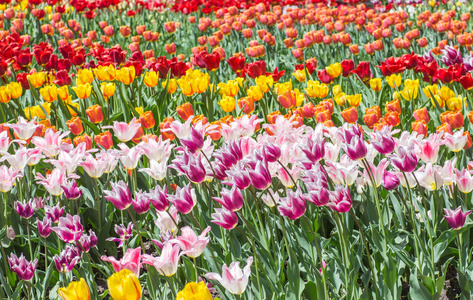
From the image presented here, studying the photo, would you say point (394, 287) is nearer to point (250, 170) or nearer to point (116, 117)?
point (250, 170)

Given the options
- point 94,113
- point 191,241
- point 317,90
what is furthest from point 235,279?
point 317,90

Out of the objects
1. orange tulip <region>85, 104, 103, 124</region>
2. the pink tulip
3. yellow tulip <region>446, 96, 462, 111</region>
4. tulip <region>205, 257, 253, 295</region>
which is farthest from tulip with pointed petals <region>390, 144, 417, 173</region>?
orange tulip <region>85, 104, 103, 124</region>

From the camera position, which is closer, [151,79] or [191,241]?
[191,241]

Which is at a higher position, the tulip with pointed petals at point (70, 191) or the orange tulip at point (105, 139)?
the tulip with pointed petals at point (70, 191)

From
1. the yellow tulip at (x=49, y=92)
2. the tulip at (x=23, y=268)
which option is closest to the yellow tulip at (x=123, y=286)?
the tulip at (x=23, y=268)

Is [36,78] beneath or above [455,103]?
above

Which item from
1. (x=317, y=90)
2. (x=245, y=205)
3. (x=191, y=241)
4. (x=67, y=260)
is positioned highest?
(x=191, y=241)

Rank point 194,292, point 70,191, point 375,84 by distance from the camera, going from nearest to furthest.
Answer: point 194,292 → point 70,191 → point 375,84

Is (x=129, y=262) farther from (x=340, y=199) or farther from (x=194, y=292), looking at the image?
(x=340, y=199)

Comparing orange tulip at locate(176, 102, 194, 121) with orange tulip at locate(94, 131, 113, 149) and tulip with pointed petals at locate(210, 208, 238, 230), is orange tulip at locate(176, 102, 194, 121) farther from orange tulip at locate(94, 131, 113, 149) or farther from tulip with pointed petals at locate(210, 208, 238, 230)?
tulip with pointed petals at locate(210, 208, 238, 230)

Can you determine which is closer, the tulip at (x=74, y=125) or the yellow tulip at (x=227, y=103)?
the tulip at (x=74, y=125)

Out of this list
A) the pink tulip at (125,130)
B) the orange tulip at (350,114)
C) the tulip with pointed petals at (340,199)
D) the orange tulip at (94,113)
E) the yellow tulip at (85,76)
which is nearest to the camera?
the tulip with pointed petals at (340,199)

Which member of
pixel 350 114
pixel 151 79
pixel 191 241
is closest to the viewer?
pixel 191 241

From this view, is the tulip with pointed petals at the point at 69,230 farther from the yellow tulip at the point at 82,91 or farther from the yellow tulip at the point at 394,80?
the yellow tulip at the point at 394,80
